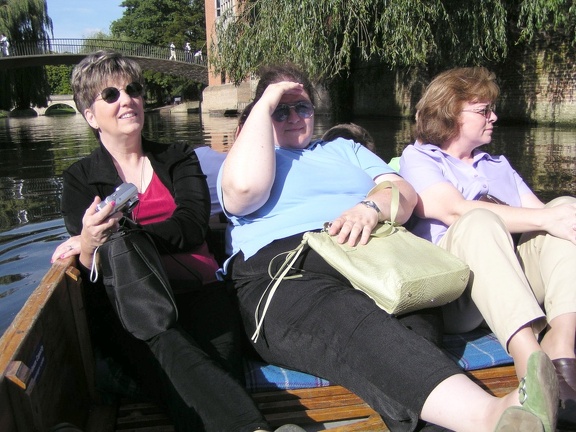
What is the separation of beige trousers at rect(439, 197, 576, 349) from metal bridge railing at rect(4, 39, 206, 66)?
30.3 meters

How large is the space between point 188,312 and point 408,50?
882cm

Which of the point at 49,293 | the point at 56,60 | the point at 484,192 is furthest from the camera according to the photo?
the point at 56,60

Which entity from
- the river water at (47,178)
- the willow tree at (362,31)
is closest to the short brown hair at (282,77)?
the river water at (47,178)

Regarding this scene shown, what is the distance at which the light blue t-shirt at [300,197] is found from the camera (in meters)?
1.97

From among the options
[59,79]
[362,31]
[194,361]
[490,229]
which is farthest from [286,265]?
[59,79]

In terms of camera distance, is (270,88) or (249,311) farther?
(270,88)

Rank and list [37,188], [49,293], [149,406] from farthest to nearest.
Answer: [37,188] → [149,406] → [49,293]

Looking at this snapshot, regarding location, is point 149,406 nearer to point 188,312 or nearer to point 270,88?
point 188,312

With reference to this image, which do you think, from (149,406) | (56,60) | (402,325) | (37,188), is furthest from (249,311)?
(56,60)

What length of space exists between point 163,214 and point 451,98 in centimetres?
123

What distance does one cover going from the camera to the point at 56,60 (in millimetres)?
31875

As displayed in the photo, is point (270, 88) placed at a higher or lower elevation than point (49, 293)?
higher

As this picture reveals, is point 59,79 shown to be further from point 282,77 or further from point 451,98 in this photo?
point 451,98

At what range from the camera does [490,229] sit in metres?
1.82
